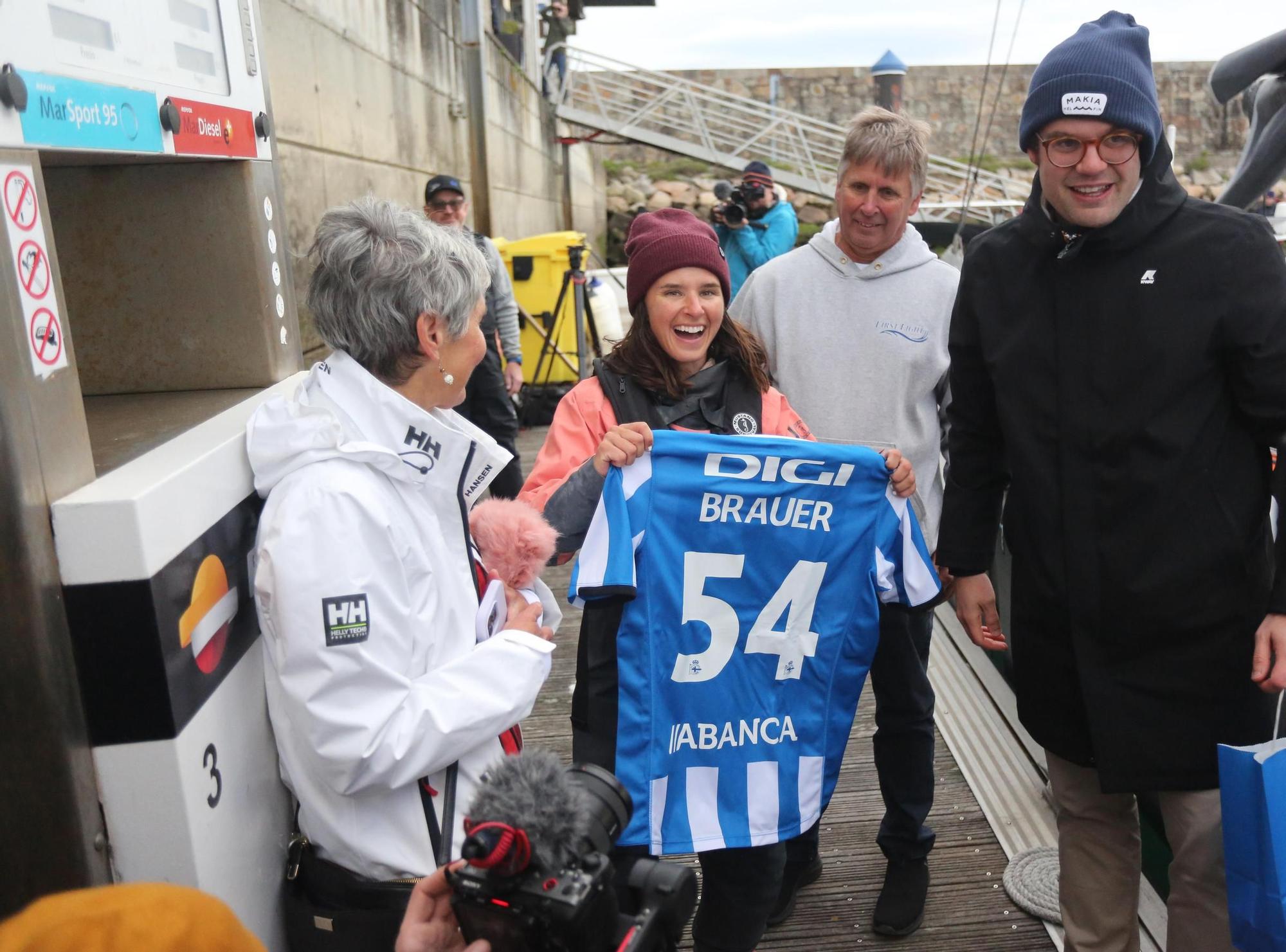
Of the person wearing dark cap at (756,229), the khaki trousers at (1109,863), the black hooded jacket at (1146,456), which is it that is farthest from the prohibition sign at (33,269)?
the person wearing dark cap at (756,229)

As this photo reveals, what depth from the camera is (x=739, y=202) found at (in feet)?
23.2

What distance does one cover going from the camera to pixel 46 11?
1.30m

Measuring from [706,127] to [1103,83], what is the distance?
18.2m

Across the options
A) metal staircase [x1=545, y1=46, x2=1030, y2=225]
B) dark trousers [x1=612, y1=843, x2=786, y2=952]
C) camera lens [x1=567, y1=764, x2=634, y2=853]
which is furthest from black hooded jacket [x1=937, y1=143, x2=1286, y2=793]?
metal staircase [x1=545, y1=46, x2=1030, y2=225]

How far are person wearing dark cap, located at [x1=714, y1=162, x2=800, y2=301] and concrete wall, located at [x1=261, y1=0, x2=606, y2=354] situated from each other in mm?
2370

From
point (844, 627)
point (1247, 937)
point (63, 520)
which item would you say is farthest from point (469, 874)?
point (1247, 937)

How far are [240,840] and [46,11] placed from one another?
3.75 feet

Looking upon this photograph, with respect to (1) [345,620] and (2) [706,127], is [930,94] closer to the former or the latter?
(2) [706,127]

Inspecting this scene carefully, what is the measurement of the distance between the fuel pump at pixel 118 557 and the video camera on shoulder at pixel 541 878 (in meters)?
0.49

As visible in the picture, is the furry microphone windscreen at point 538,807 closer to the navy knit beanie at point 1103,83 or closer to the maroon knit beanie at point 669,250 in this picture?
the maroon knit beanie at point 669,250

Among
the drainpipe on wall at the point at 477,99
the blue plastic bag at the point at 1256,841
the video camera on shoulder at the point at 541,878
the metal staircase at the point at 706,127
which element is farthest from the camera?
the metal staircase at the point at 706,127

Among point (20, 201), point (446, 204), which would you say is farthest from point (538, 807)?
point (446, 204)

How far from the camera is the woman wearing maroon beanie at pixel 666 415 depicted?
2.29m

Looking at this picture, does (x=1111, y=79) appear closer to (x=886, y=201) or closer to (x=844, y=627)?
(x=886, y=201)
